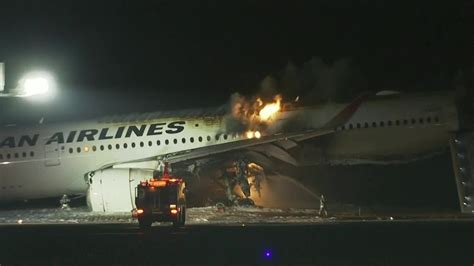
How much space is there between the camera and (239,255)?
40.9ft

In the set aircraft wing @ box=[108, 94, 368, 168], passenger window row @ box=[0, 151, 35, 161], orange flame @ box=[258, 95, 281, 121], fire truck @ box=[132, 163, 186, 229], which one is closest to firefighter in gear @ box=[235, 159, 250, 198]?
aircraft wing @ box=[108, 94, 368, 168]

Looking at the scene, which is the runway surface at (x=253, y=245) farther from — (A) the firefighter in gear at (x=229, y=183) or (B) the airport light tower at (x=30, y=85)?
(A) the firefighter in gear at (x=229, y=183)

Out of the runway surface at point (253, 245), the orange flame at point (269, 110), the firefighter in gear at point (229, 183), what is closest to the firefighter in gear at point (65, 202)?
the firefighter in gear at point (229, 183)

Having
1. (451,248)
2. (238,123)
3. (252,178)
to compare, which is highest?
(238,123)

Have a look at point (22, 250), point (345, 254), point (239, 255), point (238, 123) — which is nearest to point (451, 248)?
point (345, 254)

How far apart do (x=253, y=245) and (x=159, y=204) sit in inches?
A: 251

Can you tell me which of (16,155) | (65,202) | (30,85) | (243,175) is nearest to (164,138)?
(243,175)

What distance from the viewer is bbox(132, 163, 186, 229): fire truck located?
1988 centimetres

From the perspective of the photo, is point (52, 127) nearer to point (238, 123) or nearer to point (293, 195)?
point (238, 123)

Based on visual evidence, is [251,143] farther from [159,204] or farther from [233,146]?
[159,204]

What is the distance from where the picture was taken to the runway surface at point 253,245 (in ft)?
38.8

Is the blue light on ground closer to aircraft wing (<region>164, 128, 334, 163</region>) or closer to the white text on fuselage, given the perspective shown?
aircraft wing (<region>164, 128, 334, 163</region>)

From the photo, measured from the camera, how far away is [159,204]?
20.0 metres

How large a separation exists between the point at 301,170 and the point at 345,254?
1499cm
